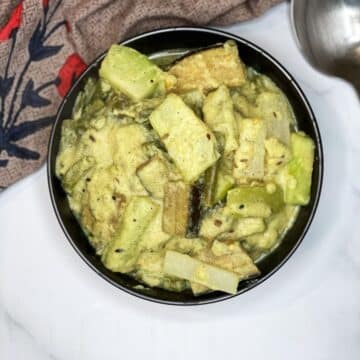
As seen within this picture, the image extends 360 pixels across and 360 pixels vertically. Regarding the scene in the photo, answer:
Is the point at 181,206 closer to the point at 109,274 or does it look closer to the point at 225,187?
the point at 225,187

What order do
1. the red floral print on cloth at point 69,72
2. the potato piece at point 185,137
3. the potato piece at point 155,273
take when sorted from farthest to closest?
the red floral print on cloth at point 69,72, the potato piece at point 155,273, the potato piece at point 185,137

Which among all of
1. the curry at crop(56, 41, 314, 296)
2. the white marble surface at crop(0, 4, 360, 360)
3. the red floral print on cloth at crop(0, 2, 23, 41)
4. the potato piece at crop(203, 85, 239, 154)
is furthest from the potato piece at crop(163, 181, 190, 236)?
the red floral print on cloth at crop(0, 2, 23, 41)

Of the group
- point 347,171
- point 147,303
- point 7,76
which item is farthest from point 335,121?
point 7,76

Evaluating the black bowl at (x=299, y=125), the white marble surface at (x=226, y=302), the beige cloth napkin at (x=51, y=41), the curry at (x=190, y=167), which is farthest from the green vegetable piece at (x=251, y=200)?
the beige cloth napkin at (x=51, y=41)

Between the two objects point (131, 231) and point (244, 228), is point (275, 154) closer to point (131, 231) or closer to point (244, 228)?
point (244, 228)

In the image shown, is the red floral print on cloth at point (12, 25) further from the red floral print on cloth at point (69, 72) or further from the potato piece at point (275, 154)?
the potato piece at point (275, 154)

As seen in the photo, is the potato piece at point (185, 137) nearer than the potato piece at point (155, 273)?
Yes
